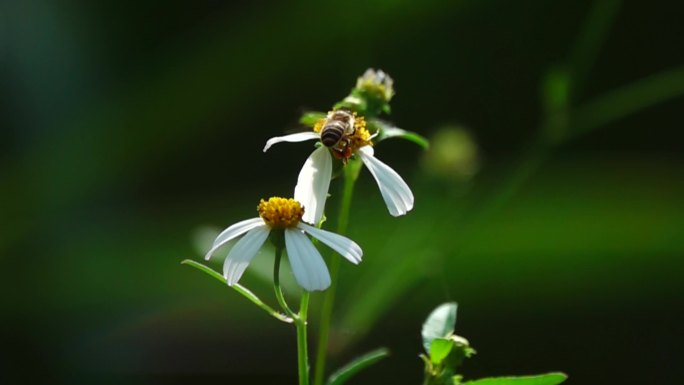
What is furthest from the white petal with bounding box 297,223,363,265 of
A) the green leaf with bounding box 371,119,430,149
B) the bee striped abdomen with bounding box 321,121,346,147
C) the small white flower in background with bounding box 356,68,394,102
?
the small white flower in background with bounding box 356,68,394,102

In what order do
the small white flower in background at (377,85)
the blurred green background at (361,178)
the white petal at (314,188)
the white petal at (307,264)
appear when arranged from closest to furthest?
1. the white petal at (307,264)
2. the white petal at (314,188)
3. the small white flower in background at (377,85)
4. the blurred green background at (361,178)

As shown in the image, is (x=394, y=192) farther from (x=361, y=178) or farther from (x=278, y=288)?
(x=361, y=178)

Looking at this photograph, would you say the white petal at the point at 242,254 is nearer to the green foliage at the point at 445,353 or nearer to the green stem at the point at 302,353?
the green stem at the point at 302,353

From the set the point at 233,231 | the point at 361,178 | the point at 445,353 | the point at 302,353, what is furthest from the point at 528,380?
the point at 361,178

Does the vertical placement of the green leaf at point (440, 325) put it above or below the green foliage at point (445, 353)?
above

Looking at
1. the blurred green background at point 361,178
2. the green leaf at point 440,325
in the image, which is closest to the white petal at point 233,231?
the green leaf at point 440,325

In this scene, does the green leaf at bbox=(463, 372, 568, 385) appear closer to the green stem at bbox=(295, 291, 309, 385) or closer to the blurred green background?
the green stem at bbox=(295, 291, 309, 385)

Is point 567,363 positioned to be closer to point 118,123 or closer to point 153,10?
point 118,123

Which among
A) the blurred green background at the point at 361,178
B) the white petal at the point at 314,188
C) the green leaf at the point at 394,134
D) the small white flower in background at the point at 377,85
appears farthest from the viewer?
the blurred green background at the point at 361,178
